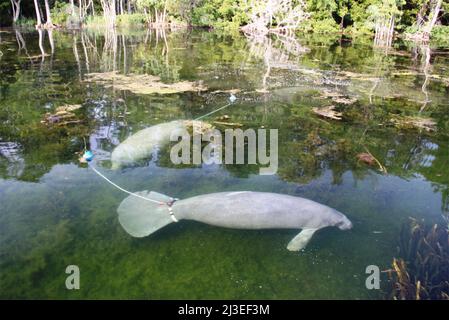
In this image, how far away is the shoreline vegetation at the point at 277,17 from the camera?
1309 inches

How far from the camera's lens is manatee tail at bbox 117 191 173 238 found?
5055mm

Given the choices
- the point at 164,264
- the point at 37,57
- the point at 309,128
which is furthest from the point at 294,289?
the point at 37,57

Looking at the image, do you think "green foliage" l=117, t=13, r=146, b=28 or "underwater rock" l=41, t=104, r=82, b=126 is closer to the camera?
"underwater rock" l=41, t=104, r=82, b=126

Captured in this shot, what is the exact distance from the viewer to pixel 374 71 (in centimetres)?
1634

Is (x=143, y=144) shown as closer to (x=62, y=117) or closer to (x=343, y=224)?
(x=62, y=117)

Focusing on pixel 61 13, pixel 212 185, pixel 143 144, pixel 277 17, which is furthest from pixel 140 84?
pixel 61 13

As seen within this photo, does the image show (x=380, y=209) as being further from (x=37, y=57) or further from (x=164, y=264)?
(x=37, y=57)

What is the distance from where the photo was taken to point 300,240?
4.98 m

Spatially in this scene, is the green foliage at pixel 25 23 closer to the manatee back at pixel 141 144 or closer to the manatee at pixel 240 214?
the manatee back at pixel 141 144

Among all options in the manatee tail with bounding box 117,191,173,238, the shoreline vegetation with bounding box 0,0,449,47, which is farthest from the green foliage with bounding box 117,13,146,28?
the manatee tail with bounding box 117,191,173,238

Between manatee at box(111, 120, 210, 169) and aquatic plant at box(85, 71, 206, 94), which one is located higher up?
aquatic plant at box(85, 71, 206, 94)

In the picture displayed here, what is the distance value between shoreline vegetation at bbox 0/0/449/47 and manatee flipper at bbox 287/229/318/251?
2988 centimetres

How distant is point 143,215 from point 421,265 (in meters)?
3.70

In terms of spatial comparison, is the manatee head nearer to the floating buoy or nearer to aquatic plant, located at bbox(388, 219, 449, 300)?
aquatic plant, located at bbox(388, 219, 449, 300)
